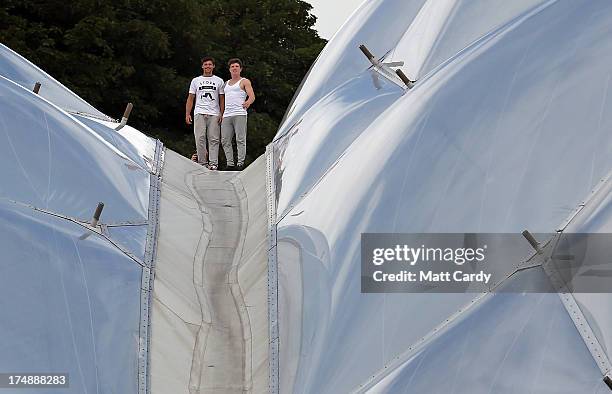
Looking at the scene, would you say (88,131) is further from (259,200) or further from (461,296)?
(461,296)

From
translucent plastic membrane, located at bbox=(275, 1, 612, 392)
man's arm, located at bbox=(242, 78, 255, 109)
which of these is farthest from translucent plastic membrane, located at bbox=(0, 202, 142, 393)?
man's arm, located at bbox=(242, 78, 255, 109)

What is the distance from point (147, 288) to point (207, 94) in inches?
263

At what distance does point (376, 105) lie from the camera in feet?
44.6

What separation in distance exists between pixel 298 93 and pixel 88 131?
4.67 meters

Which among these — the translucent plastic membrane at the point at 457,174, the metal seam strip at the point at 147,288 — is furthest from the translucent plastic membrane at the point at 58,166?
the translucent plastic membrane at the point at 457,174

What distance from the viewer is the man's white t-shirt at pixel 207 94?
1791 centimetres

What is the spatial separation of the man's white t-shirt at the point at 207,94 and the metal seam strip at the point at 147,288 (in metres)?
3.02

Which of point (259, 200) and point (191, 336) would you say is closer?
point (191, 336)

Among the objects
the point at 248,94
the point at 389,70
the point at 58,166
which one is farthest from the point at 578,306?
the point at 248,94

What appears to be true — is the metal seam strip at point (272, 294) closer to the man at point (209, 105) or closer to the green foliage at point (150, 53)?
the man at point (209, 105)

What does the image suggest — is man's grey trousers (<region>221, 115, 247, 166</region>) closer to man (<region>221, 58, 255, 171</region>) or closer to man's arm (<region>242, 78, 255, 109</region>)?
man (<region>221, 58, 255, 171</region>)

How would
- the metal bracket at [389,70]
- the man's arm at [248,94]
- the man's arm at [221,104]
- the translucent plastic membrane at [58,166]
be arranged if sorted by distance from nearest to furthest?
1. the translucent plastic membrane at [58,166]
2. the metal bracket at [389,70]
3. the man's arm at [248,94]
4. the man's arm at [221,104]

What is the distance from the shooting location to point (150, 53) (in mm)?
36531

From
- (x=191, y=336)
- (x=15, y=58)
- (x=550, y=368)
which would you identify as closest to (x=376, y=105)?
(x=191, y=336)
